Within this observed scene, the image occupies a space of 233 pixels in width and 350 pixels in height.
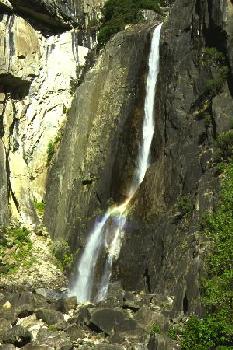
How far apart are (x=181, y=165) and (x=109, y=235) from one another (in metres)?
5.24

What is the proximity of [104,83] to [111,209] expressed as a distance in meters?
8.98

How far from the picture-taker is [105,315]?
65.0 feet

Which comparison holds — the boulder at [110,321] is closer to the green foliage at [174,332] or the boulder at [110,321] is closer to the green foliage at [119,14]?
the green foliage at [174,332]

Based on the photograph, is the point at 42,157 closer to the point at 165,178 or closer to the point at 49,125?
the point at 49,125

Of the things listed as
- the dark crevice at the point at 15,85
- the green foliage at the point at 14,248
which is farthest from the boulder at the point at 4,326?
the dark crevice at the point at 15,85

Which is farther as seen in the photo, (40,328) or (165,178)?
(165,178)

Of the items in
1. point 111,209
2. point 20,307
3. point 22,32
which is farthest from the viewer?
point 22,32

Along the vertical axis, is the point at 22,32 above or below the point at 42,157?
above

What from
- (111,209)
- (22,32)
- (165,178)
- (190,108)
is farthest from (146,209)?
(22,32)

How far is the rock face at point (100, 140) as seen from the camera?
30062mm

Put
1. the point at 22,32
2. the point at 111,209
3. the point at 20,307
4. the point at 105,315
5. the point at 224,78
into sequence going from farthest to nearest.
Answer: the point at 22,32 → the point at 111,209 → the point at 224,78 → the point at 20,307 → the point at 105,315

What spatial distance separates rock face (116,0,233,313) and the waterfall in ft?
2.16

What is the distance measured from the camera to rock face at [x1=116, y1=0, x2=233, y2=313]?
21.5 m

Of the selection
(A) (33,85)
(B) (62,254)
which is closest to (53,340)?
(B) (62,254)
